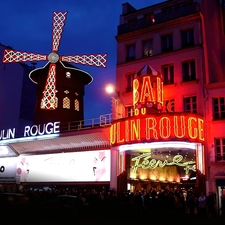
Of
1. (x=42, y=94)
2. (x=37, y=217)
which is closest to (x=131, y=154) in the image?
(x=37, y=217)

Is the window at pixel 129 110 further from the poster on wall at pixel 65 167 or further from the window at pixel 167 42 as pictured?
the window at pixel 167 42

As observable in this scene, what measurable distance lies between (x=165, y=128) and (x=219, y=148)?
2652 mm

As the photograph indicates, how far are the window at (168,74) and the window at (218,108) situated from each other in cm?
233

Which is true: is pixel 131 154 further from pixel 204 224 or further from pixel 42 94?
pixel 42 94

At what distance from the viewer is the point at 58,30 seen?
2355cm

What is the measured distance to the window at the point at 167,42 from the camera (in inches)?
→ 671

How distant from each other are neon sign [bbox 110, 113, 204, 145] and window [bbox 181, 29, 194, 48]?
3980 mm

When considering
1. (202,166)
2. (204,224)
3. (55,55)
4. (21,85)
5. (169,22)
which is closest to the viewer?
(204,224)

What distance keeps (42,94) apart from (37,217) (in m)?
12.8

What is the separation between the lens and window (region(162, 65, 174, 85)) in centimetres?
1652

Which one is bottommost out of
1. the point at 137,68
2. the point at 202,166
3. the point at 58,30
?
the point at 202,166

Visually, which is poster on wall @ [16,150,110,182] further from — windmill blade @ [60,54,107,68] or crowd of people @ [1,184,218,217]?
windmill blade @ [60,54,107,68]

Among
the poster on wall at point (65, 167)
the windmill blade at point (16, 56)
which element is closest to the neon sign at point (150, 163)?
the poster on wall at point (65, 167)

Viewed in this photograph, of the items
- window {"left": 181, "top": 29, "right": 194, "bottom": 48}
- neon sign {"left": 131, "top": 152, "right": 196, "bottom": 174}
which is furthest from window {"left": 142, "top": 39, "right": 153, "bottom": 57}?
neon sign {"left": 131, "top": 152, "right": 196, "bottom": 174}
